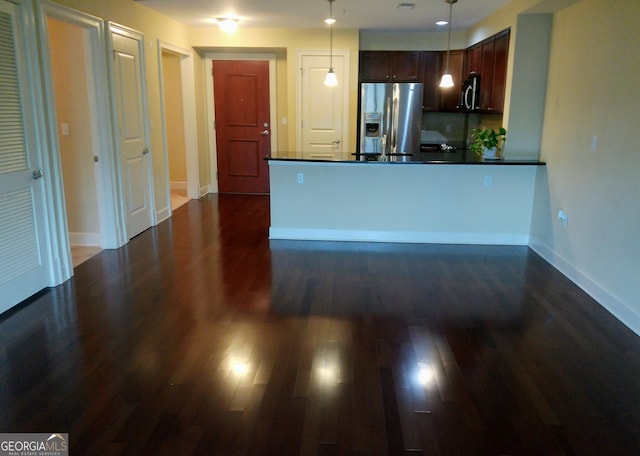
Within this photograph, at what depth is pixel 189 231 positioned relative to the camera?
5.62m

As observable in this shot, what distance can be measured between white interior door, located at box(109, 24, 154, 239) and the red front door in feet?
7.50

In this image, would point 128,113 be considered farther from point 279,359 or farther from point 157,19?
point 279,359

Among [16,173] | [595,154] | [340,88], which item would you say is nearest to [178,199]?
[340,88]

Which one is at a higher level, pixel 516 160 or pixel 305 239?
pixel 516 160

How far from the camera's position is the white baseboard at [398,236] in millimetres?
5152

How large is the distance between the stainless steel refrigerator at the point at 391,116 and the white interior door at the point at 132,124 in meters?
3.00

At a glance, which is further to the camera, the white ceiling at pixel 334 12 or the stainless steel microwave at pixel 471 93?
the stainless steel microwave at pixel 471 93

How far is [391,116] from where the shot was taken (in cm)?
699

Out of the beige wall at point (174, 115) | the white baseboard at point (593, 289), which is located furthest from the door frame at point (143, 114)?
the white baseboard at point (593, 289)

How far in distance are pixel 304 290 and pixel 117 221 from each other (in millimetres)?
2282

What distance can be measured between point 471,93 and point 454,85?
70cm

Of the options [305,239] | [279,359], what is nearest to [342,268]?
[305,239]

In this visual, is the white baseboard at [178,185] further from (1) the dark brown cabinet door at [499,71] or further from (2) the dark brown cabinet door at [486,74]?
(1) the dark brown cabinet door at [499,71]

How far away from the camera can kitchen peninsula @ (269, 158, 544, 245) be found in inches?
198
